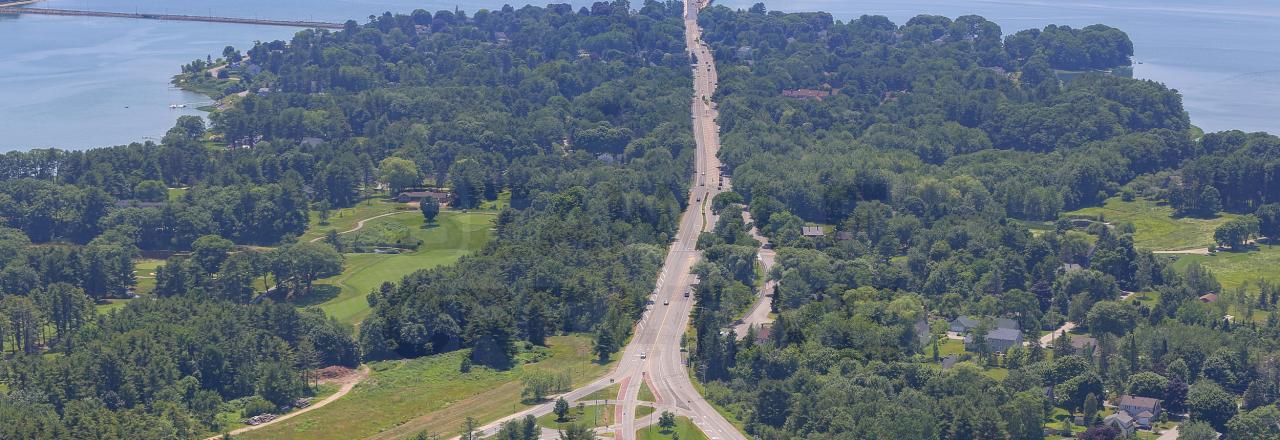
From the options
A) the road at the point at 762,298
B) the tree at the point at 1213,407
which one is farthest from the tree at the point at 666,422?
the tree at the point at 1213,407

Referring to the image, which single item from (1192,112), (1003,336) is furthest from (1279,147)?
(1003,336)

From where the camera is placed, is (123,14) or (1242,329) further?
(123,14)

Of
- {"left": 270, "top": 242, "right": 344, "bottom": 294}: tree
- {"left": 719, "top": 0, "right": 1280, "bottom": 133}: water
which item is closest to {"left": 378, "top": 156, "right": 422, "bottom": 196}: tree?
{"left": 270, "top": 242, "right": 344, "bottom": 294}: tree

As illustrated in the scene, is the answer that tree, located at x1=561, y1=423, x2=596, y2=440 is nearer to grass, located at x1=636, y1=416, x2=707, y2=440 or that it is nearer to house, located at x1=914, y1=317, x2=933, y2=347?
grass, located at x1=636, y1=416, x2=707, y2=440

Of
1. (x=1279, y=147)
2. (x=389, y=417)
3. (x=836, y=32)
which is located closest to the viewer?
(x=389, y=417)

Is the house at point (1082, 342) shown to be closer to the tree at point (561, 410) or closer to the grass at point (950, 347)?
the grass at point (950, 347)

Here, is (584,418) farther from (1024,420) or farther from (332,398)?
(1024,420)

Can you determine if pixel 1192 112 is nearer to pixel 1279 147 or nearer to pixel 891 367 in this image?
pixel 1279 147
